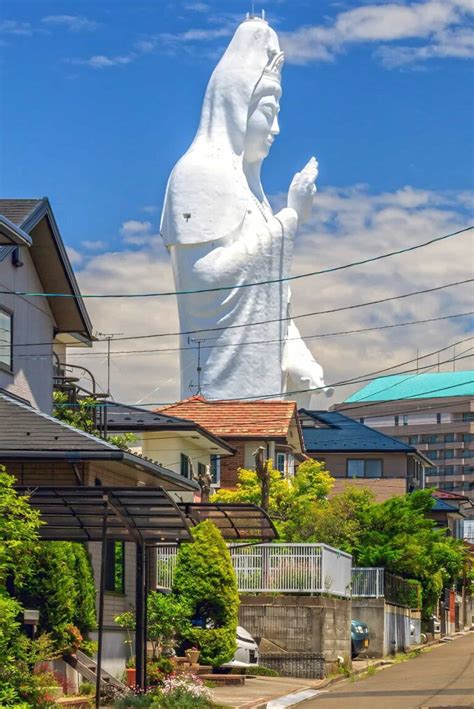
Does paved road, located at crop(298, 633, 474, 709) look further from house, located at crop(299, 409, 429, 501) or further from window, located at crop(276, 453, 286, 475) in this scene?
house, located at crop(299, 409, 429, 501)

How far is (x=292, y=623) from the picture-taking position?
2914 centimetres

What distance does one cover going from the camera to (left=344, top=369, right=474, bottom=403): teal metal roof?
177m

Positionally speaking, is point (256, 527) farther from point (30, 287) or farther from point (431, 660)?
point (431, 660)

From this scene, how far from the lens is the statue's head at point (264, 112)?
7856cm

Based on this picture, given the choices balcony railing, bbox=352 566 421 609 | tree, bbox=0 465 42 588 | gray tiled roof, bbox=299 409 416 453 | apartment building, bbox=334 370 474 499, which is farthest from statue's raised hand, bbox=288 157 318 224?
apartment building, bbox=334 370 474 499

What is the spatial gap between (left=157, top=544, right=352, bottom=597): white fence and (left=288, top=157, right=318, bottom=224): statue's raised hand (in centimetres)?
4722

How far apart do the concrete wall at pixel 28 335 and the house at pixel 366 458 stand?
4266 centimetres

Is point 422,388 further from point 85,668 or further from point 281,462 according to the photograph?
point 85,668

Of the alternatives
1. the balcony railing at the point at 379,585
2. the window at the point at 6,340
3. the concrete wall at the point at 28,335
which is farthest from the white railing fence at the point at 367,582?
the window at the point at 6,340

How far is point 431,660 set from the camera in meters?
36.1

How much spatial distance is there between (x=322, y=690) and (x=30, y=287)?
30.0 ft

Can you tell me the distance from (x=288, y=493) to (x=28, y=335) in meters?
22.3

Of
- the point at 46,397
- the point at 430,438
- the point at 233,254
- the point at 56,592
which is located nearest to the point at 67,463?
the point at 56,592

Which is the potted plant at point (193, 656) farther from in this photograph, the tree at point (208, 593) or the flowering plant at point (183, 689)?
the flowering plant at point (183, 689)
